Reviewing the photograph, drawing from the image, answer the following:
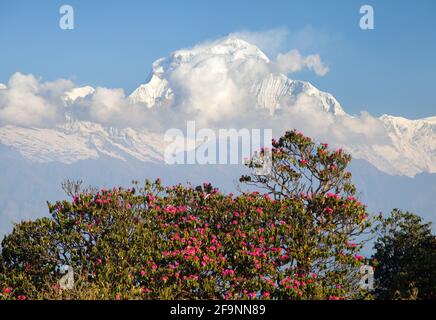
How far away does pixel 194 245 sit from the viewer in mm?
23797

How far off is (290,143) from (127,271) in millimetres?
13801

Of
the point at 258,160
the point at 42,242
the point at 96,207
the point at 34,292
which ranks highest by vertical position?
the point at 258,160

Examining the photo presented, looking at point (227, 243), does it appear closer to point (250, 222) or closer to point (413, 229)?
point (250, 222)

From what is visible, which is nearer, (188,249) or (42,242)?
(188,249)

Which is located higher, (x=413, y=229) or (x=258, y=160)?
(x=258, y=160)

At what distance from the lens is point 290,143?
32812 mm

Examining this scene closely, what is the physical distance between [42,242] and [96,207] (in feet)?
10.2

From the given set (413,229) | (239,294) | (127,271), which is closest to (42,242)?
(127,271)

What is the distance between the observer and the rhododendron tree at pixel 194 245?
22250 millimetres

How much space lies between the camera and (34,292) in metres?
24.9

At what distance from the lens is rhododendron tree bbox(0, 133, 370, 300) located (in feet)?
73.0
